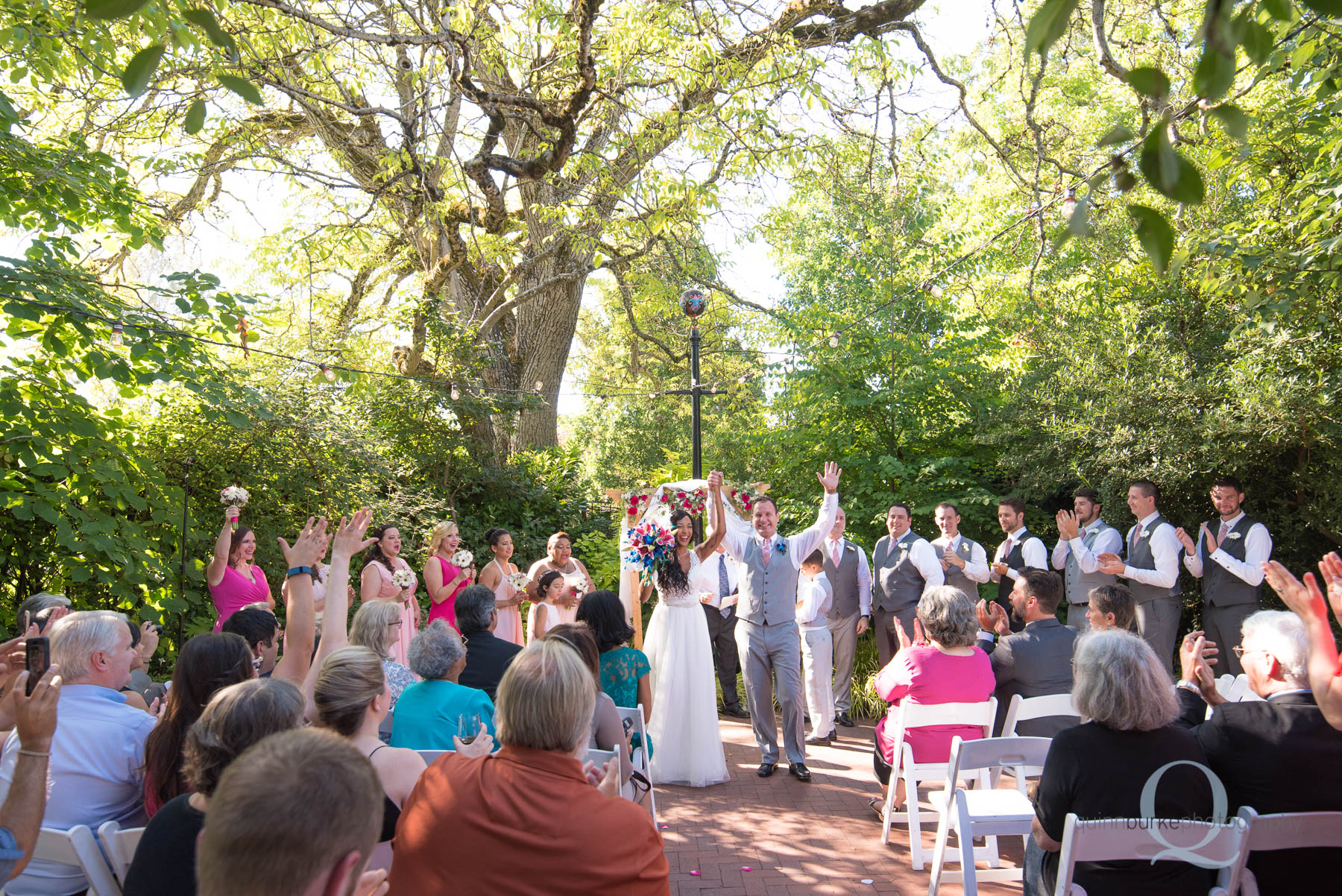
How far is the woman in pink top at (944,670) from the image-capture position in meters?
4.48

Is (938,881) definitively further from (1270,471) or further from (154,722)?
(1270,471)

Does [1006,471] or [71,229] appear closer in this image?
[71,229]

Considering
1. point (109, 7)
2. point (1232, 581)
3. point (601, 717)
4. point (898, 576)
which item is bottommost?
point (601, 717)

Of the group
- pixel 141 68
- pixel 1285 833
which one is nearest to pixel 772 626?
pixel 1285 833

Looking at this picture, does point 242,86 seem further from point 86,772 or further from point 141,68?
point 86,772

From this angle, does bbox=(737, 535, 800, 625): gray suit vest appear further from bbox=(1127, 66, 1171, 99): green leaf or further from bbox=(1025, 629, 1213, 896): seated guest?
bbox=(1127, 66, 1171, 99): green leaf

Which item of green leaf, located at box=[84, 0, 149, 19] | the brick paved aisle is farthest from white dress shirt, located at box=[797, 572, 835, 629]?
green leaf, located at box=[84, 0, 149, 19]

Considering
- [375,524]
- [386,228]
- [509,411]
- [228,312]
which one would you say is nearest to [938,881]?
[228,312]

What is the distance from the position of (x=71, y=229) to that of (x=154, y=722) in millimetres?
4633

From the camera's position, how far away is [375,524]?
912cm

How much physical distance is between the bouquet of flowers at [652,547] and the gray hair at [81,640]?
367 cm

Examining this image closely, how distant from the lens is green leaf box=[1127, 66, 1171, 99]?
1236 millimetres

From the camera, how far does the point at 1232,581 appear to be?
6.36 m

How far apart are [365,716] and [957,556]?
571 centimetres
